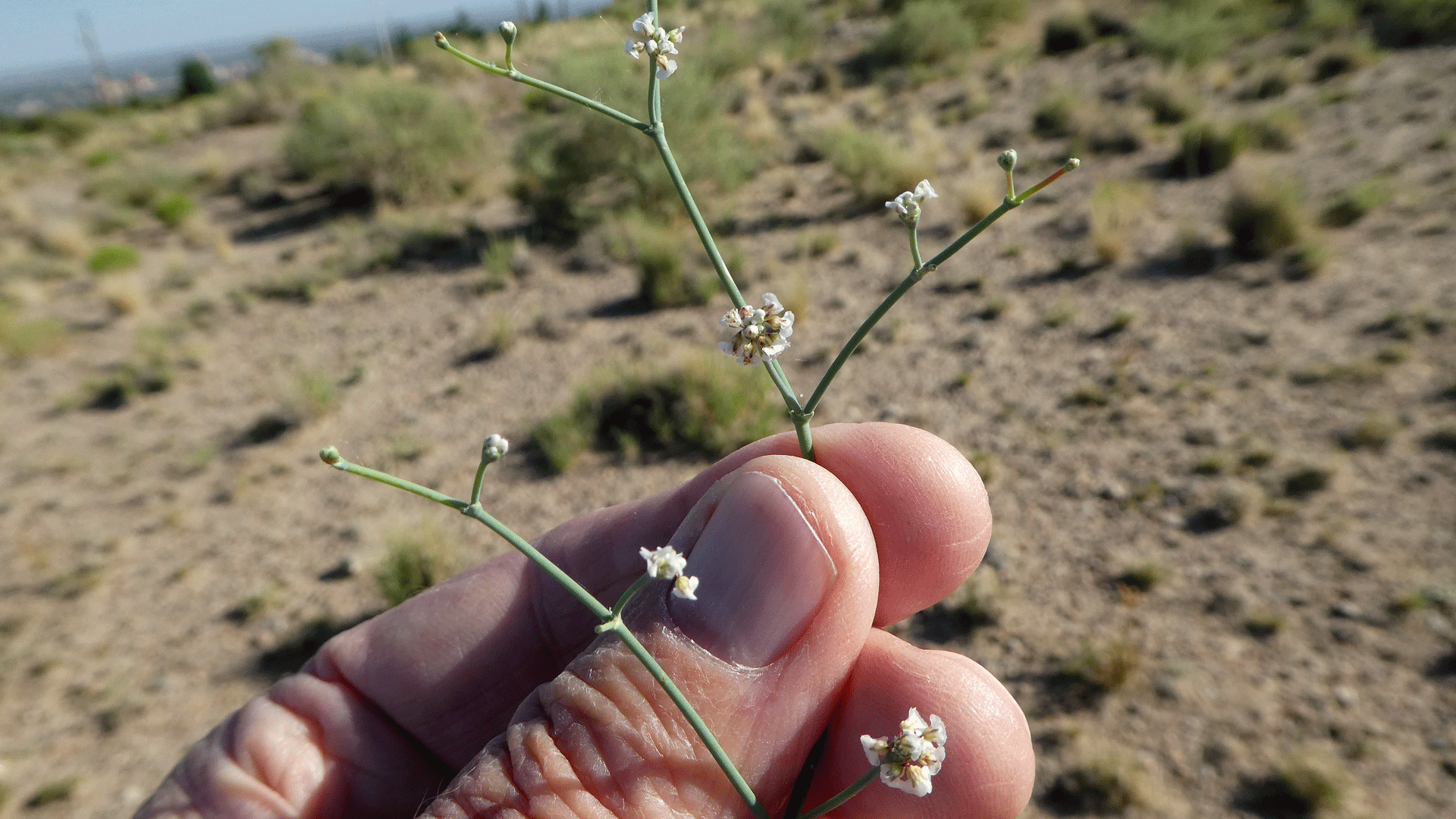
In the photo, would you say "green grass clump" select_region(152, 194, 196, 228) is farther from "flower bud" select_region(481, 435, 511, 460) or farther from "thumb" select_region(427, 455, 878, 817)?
"flower bud" select_region(481, 435, 511, 460)

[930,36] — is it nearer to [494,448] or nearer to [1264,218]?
[1264,218]

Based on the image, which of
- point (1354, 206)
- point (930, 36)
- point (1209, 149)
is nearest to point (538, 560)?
point (1354, 206)

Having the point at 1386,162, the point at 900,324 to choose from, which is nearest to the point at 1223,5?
the point at 1386,162

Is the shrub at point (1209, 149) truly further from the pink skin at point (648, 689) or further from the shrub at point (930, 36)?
the pink skin at point (648, 689)

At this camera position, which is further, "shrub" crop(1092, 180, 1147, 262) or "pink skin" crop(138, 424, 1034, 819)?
"shrub" crop(1092, 180, 1147, 262)

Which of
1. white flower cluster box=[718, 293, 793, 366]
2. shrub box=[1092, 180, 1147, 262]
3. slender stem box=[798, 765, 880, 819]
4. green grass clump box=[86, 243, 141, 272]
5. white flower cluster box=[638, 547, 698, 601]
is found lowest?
→ green grass clump box=[86, 243, 141, 272]

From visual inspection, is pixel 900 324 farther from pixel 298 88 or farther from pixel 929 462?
pixel 298 88

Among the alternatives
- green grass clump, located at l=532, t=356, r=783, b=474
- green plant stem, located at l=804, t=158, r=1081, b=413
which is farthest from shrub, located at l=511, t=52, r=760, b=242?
green plant stem, located at l=804, t=158, r=1081, b=413
